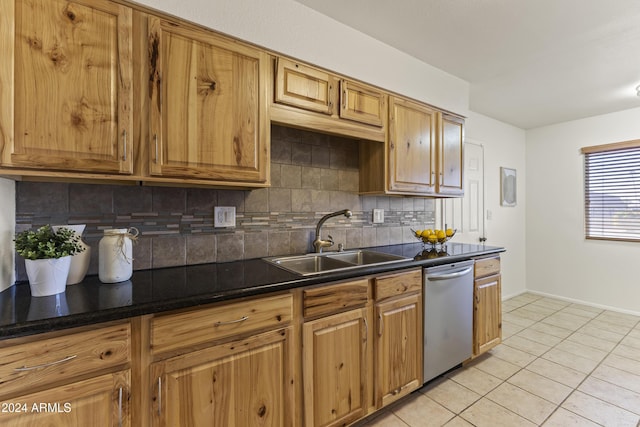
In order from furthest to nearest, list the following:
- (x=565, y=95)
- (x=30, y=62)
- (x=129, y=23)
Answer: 1. (x=565, y=95)
2. (x=129, y=23)
3. (x=30, y=62)

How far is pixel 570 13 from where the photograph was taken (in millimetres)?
1735

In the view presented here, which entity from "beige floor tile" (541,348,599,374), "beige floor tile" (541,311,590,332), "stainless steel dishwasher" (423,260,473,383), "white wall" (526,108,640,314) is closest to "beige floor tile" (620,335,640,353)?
"beige floor tile" (541,311,590,332)

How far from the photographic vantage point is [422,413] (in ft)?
5.64

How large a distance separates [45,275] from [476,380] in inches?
101

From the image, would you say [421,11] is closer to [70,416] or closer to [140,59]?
[140,59]

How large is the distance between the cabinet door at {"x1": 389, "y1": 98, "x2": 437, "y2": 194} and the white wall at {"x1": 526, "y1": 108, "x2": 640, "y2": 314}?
2.75 m

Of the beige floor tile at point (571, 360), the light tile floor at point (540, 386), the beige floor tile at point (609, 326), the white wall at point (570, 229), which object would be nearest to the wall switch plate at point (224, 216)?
the light tile floor at point (540, 386)

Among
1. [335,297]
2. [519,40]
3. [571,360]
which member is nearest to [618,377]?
[571,360]

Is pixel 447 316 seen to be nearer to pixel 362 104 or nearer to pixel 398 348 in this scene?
pixel 398 348

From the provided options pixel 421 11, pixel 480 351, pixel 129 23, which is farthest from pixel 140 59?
pixel 480 351

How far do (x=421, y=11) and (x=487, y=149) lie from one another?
244 centimetres

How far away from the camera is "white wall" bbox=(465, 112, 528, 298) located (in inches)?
141

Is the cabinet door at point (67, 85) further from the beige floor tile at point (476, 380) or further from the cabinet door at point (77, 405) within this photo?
the beige floor tile at point (476, 380)

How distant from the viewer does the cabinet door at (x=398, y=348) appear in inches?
63.6
